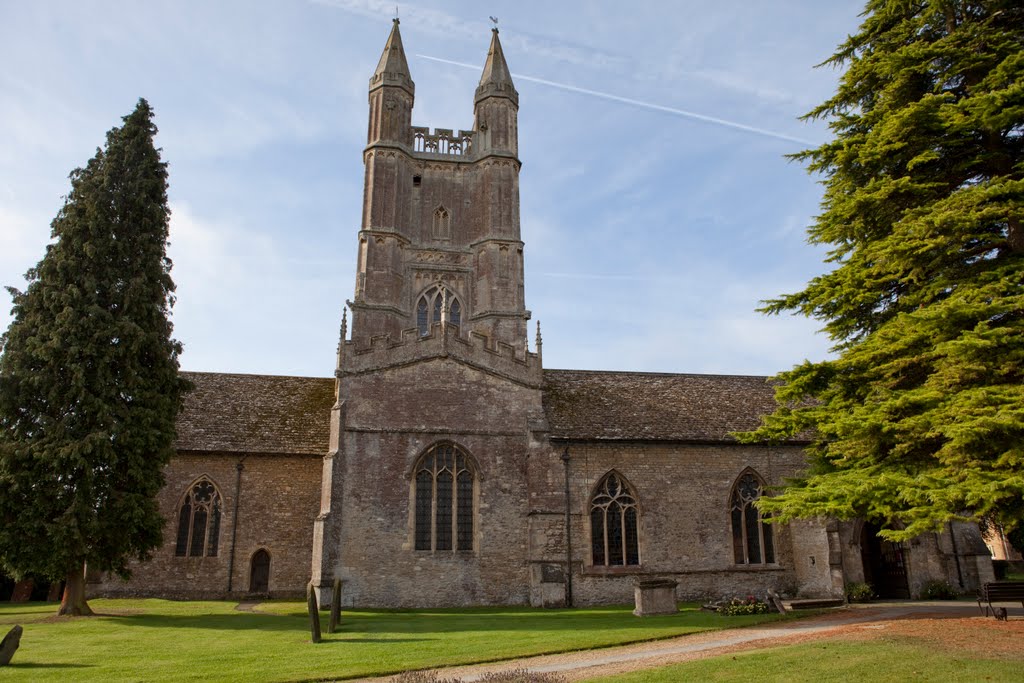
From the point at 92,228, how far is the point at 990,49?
23.6 meters

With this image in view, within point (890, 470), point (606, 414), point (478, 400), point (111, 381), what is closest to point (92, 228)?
point (111, 381)

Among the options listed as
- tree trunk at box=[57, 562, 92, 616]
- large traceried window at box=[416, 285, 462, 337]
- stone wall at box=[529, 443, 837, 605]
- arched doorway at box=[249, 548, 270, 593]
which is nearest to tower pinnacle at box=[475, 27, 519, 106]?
large traceried window at box=[416, 285, 462, 337]

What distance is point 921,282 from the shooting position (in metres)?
15.4

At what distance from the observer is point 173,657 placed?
44.3 ft

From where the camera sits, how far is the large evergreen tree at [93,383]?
781 inches

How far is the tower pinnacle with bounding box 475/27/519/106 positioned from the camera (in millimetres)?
42969

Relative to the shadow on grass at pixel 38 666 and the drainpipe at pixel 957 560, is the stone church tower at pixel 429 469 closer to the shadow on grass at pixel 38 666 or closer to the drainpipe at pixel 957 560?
the shadow on grass at pixel 38 666

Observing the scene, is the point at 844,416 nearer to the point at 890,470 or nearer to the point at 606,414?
the point at 890,470

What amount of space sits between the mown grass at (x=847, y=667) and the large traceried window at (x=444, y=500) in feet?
42.3

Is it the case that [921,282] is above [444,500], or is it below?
above

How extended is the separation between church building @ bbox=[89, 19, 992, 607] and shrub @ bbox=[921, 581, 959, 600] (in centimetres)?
27

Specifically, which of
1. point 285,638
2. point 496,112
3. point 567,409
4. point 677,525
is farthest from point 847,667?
point 496,112

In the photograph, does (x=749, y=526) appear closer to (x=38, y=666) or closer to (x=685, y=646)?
(x=685, y=646)

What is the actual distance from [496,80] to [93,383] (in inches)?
1174
